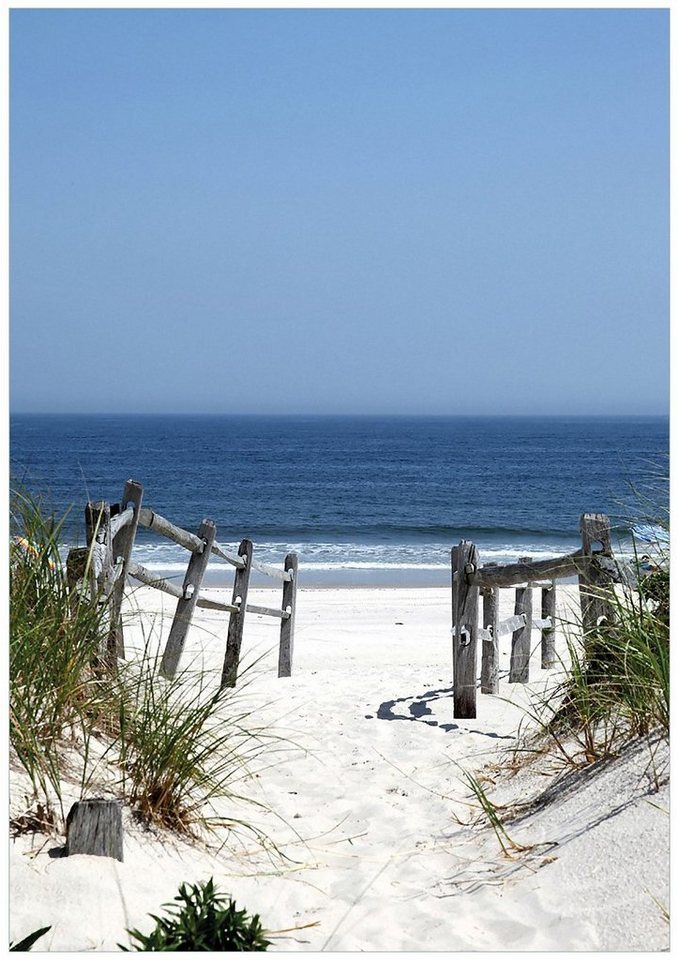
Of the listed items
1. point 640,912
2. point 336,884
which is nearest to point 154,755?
point 336,884

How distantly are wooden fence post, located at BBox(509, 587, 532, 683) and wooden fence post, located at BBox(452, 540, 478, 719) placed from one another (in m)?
1.75

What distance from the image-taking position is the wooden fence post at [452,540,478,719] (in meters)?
7.03

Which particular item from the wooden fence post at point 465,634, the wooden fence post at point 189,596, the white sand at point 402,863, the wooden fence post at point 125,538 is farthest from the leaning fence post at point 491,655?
the wooden fence post at point 125,538

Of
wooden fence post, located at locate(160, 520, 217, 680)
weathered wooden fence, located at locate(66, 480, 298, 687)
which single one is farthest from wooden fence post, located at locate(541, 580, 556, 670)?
wooden fence post, located at locate(160, 520, 217, 680)

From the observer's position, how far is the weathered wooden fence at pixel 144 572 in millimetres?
4953

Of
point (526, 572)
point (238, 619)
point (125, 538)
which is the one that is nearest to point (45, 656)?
point (125, 538)

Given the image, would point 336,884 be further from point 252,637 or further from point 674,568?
point 252,637

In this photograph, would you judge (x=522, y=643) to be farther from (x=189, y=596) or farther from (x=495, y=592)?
(x=189, y=596)

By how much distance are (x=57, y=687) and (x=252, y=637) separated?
27.5ft

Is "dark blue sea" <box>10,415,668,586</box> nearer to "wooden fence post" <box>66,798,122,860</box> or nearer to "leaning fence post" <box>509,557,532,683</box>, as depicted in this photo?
"leaning fence post" <box>509,557,532,683</box>

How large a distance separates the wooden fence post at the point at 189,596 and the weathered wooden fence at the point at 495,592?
1.98m

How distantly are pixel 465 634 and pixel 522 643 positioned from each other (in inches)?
90.5

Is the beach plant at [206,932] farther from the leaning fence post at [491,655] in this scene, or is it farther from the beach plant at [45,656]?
the leaning fence post at [491,655]

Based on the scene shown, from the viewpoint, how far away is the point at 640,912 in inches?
131
